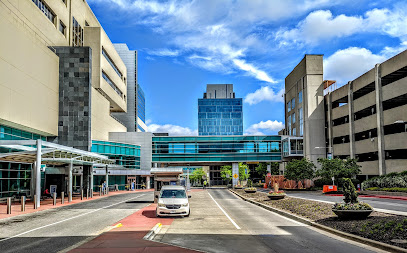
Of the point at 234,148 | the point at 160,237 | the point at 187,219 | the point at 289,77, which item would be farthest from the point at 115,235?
the point at 289,77

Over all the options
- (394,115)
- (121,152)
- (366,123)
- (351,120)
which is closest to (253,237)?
(394,115)

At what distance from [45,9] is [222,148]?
48.9 m

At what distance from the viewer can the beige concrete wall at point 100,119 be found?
62.2 m

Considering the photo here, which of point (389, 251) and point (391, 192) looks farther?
point (391, 192)

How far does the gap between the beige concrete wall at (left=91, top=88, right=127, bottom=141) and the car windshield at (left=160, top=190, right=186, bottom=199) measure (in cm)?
4023

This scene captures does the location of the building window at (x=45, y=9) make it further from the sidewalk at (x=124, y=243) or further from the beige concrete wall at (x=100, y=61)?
the sidewalk at (x=124, y=243)

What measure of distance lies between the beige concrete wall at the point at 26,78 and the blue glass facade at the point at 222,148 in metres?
37.3

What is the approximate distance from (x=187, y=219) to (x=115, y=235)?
7.29 meters

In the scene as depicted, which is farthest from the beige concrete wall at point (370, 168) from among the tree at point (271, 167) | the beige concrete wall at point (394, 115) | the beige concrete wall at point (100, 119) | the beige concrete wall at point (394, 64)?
the tree at point (271, 167)

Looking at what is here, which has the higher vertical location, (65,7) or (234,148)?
(65,7)

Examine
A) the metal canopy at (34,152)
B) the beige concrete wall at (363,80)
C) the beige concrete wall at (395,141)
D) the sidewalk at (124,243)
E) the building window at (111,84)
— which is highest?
the building window at (111,84)

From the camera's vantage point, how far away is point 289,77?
297 feet

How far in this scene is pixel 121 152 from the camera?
74.8 metres

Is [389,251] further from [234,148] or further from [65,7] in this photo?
[234,148]
